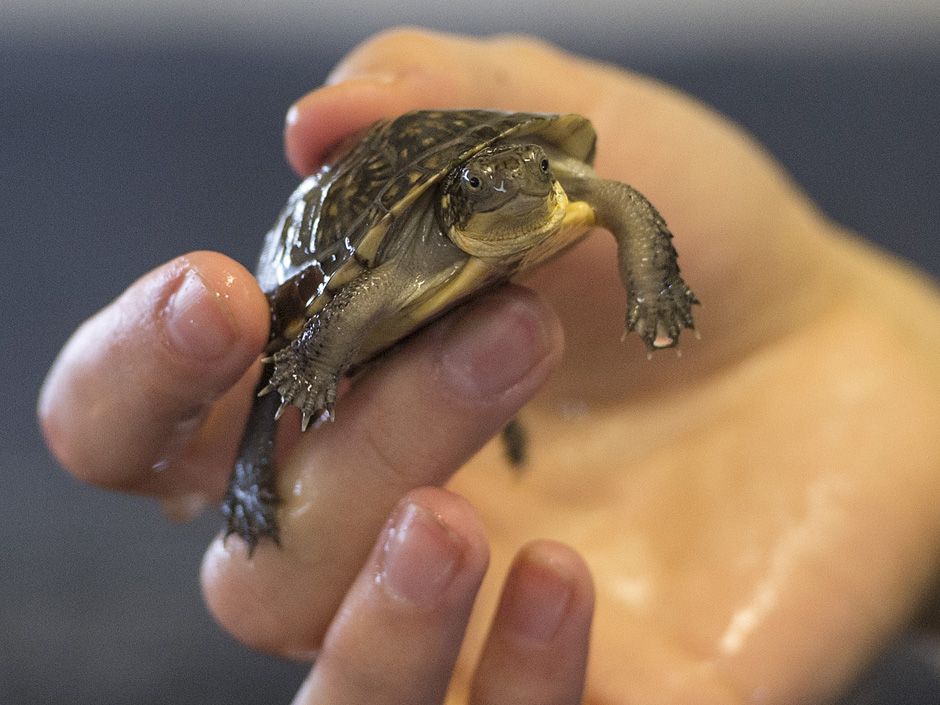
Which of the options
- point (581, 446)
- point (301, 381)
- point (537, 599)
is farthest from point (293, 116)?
point (581, 446)

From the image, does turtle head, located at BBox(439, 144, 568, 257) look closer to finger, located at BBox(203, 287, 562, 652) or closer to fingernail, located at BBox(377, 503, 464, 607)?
finger, located at BBox(203, 287, 562, 652)

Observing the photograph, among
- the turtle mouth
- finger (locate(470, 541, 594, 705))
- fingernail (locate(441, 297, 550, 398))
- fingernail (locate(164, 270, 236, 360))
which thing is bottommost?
finger (locate(470, 541, 594, 705))

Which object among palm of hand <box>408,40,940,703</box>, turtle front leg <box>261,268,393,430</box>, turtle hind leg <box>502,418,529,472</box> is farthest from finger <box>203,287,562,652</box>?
turtle hind leg <box>502,418,529,472</box>

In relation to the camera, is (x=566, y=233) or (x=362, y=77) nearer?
(x=566, y=233)

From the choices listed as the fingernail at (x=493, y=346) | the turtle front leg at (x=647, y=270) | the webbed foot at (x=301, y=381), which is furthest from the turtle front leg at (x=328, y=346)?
the turtle front leg at (x=647, y=270)

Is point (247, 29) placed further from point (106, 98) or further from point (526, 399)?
point (526, 399)

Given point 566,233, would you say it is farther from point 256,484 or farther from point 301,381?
point 256,484

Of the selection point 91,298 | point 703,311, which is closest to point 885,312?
point 703,311
